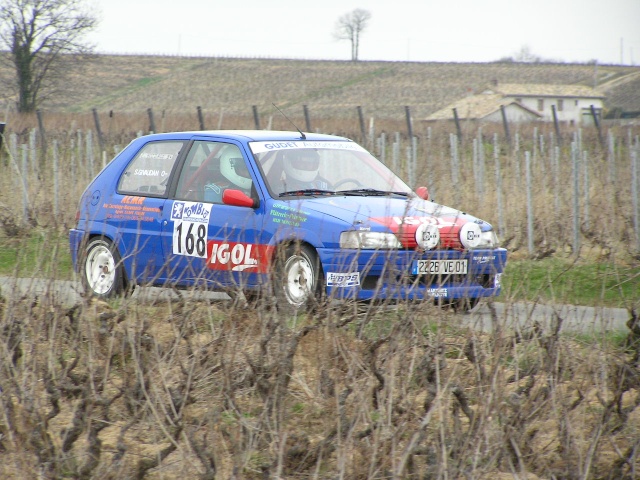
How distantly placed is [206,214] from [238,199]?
0.39m

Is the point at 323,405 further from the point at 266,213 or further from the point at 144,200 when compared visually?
the point at 144,200

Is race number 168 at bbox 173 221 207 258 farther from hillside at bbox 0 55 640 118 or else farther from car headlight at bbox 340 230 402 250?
hillside at bbox 0 55 640 118

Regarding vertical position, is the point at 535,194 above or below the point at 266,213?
above

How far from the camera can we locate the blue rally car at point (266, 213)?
25.5ft

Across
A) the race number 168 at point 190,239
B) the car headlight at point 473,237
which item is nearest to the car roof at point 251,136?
the race number 168 at point 190,239

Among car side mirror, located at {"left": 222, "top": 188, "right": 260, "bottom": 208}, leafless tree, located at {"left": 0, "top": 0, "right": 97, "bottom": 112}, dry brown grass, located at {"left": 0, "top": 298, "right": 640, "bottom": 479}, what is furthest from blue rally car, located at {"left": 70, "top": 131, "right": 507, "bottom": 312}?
leafless tree, located at {"left": 0, "top": 0, "right": 97, "bottom": 112}

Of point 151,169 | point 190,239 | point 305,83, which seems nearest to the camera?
point 190,239

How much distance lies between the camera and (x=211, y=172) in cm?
880

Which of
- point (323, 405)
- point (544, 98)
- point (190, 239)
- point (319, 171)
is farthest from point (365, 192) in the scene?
point (544, 98)

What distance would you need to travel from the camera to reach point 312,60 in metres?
88.5

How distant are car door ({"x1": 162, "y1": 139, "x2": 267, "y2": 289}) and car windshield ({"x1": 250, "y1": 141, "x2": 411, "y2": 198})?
18 cm

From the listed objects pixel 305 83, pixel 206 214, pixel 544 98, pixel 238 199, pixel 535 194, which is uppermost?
pixel 305 83

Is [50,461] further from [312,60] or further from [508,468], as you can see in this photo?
[312,60]

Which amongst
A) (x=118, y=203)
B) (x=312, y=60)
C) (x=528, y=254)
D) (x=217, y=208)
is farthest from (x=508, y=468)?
(x=312, y=60)
